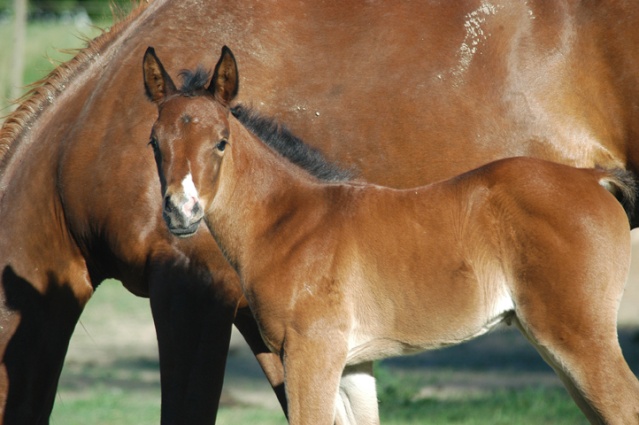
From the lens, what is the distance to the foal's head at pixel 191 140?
3736 mm

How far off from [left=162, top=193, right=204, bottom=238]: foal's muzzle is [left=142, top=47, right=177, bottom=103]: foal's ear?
2.07 feet

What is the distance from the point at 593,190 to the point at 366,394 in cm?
136

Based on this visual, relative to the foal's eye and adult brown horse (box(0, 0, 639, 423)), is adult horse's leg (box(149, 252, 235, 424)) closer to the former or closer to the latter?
adult brown horse (box(0, 0, 639, 423))

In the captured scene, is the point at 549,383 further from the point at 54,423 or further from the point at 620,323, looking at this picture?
the point at 54,423

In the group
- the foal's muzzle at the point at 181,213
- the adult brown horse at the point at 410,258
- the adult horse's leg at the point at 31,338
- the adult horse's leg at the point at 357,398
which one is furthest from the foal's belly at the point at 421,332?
the adult horse's leg at the point at 31,338

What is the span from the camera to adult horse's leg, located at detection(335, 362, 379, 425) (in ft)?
14.3

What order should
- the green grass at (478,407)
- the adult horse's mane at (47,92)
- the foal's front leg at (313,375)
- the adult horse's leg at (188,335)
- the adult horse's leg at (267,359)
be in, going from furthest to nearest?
the green grass at (478,407), the adult horse's mane at (47,92), the adult horse's leg at (267,359), the adult horse's leg at (188,335), the foal's front leg at (313,375)

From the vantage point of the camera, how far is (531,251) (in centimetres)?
383

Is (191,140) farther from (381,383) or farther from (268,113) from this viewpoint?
(381,383)

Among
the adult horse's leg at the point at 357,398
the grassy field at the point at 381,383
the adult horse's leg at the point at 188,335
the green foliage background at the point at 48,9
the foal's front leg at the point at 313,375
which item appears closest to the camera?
the foal's front leg at the point at 313,375

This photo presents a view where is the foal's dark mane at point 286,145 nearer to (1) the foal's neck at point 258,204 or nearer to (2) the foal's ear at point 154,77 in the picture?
(1) the foal's neck at point 258,204

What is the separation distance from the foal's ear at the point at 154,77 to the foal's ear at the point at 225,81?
0.23m

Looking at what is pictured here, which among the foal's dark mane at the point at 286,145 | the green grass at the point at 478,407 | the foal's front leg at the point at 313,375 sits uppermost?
the foal's dark mane at the point at 286,145

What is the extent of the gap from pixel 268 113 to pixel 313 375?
1631 mm
